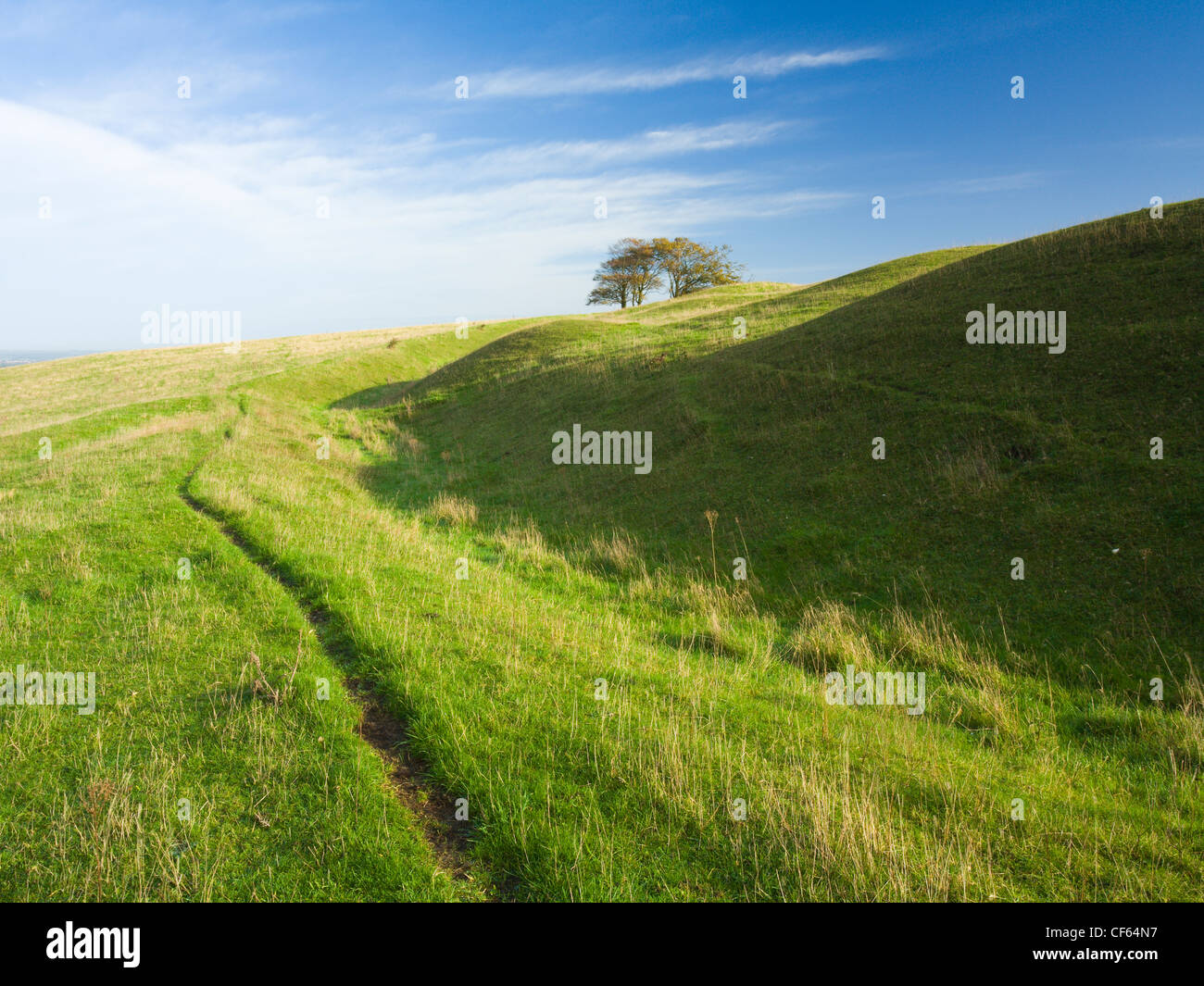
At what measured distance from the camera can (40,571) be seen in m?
11.8

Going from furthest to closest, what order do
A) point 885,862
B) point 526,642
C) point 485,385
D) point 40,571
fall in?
1. point 485,385
2. point 40,571
3. point 526,642
4. point 885,862

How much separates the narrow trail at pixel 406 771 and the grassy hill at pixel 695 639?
48mm

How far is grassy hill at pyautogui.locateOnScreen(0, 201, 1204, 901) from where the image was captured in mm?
5414

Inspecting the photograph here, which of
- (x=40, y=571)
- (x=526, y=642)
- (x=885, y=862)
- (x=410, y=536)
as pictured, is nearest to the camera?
(x=885, y=862)

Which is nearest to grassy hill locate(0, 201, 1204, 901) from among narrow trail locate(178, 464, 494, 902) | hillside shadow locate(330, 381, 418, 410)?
narrow trail locate(178, 464, 494, 902)

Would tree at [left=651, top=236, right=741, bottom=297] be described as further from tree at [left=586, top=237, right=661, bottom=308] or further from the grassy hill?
the grassy hill

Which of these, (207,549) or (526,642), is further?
(207,549)

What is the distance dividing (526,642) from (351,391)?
46.3m

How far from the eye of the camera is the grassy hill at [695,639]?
5414mm

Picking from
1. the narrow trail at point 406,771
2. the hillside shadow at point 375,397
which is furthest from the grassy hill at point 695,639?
the hillside shadow at point 375,397

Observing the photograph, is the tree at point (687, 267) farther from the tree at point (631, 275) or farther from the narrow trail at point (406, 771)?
the narrow trail at point (406, 771)

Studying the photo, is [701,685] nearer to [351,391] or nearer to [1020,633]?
[1020,633]

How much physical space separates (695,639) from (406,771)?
604 cm
